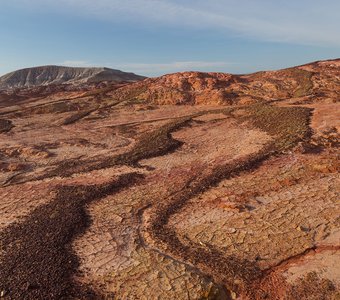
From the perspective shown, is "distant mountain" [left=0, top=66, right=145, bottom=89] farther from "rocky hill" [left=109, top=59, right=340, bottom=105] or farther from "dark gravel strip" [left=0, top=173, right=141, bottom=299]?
"dark gravel strip" [left=0, top=173, right=141, bottom=299]

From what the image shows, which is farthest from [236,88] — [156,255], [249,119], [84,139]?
[156,255]

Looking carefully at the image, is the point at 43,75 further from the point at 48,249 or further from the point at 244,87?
the point at 48,249

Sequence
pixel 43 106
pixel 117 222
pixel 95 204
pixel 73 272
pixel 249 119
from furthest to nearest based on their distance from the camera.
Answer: pixel 43 106 < pixel 249 119 < pixel 95 204 < pixel 117 222 < pixel 73 272

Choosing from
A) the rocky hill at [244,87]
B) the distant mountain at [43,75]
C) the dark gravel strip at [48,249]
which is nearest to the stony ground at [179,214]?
the dark gravel strip at [48,249]

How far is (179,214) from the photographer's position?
1295 centimetres

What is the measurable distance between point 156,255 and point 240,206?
3901 millimetres

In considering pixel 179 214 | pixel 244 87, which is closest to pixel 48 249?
pixel 179 214

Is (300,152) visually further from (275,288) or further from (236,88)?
(236,88)

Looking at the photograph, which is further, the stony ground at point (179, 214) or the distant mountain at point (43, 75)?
the distant mountain at point (43, 75)

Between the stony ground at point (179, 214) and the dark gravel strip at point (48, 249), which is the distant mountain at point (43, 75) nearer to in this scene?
the stony ground at point (179, 214)

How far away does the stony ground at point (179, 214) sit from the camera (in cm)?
937

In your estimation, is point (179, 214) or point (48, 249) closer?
point (48, 249)

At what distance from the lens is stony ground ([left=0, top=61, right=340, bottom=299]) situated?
9.37 metres

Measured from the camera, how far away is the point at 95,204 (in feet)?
46.3
